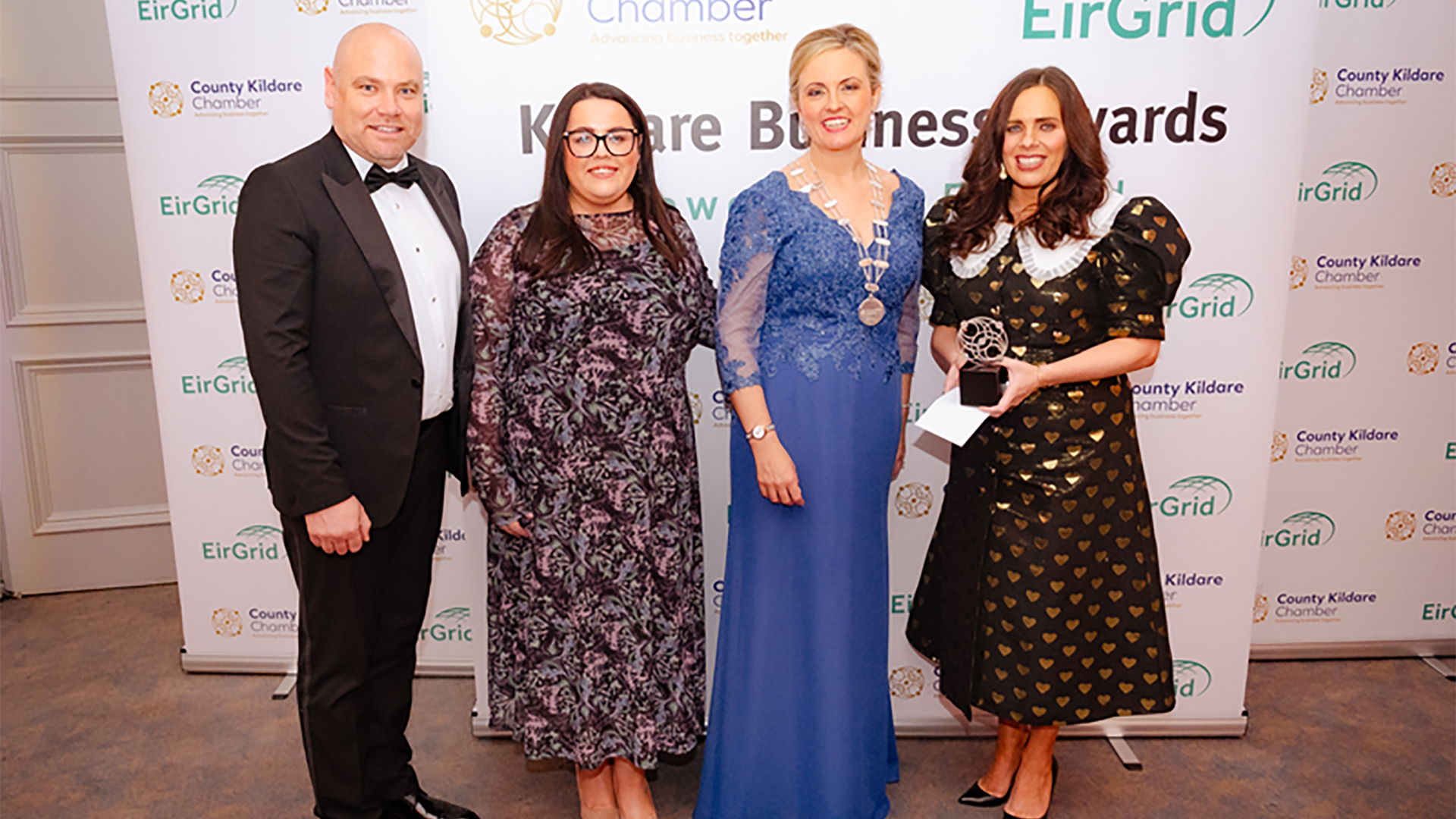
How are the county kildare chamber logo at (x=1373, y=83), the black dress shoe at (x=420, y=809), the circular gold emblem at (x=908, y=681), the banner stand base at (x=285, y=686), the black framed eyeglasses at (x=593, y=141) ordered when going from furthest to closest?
the banner stand base at (x=285, y=686) → the county kildare chamber logo at (x=1373, y=83) → the circular gold emblem at (x=908, y=681) → the black dress shoe at (x=420, y=809) → the black framed eyeglasses at (x=593, y=141)

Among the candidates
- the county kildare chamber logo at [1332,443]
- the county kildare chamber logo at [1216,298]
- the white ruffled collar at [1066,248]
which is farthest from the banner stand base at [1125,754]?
the white ruffled collar at [1066,248]

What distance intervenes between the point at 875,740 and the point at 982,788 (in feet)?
1.53

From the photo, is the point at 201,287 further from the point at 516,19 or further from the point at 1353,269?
the point at 1353,269

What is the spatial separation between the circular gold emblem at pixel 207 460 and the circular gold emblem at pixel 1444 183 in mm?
4447

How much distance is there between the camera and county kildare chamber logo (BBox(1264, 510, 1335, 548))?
364 cm

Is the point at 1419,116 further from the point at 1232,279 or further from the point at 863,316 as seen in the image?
the point at 863,316

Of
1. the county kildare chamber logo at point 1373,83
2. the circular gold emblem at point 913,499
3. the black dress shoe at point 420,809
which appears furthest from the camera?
the county kildare chamber logo at point 1373,83

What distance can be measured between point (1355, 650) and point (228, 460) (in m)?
4.32

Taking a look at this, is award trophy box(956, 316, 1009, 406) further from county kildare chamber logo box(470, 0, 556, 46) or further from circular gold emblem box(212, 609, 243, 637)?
circular gold emblem box(212, 609, 243, 637)

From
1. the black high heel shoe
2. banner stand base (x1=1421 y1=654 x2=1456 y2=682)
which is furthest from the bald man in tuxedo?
banner stand base (x1=1421 y1=654 x2=1456 y2=682)

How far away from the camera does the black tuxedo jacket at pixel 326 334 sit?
6.82ft

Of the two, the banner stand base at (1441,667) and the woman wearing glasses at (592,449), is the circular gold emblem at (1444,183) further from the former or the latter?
the woman wearing glasses at (592,449)

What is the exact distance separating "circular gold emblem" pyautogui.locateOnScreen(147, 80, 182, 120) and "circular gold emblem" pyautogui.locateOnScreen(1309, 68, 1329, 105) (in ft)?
12.7

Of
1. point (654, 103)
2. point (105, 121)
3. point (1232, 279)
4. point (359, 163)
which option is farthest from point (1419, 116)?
point (105, 121)
